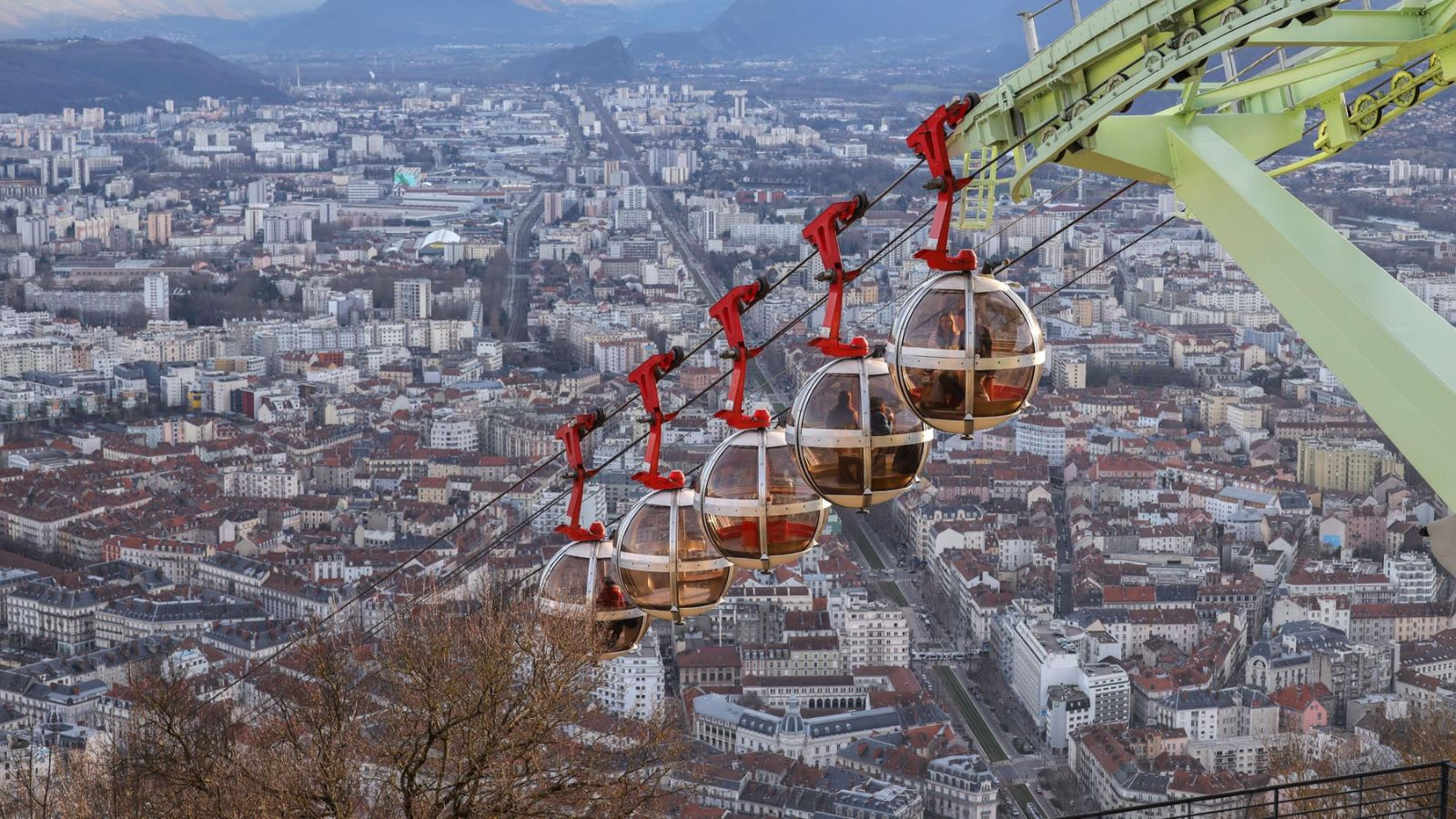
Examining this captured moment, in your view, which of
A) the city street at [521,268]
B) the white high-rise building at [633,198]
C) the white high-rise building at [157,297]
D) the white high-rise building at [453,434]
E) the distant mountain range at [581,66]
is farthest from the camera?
the distant mountain range at [581,66]

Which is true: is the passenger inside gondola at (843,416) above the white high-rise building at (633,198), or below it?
below

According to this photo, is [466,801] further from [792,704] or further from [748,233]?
[748,233]

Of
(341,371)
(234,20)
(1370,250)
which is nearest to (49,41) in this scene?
(234,20)

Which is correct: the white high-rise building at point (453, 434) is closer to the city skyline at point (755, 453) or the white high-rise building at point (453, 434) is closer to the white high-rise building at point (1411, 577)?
the city skyline at point (755, 453)

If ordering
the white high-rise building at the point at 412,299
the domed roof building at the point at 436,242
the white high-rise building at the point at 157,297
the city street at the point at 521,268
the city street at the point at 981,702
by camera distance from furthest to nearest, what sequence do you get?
1. the domed roof building at the point at 436,242
2. the white high-rise building at the point at 157,297
3. the white high-rise building at the point at 412,299
4. the city street at the point at 521,268
5. the city street at the point at 981,702

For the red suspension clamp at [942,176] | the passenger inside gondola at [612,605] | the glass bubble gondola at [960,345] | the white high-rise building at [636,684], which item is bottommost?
the white high-rise building at [636,684]

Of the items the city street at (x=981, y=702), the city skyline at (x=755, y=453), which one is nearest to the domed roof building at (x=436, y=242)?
the city skyline at (x=755, y=453)

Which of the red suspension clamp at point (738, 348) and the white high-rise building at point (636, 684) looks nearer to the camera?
the red suspension clamp at point (738, 348)
